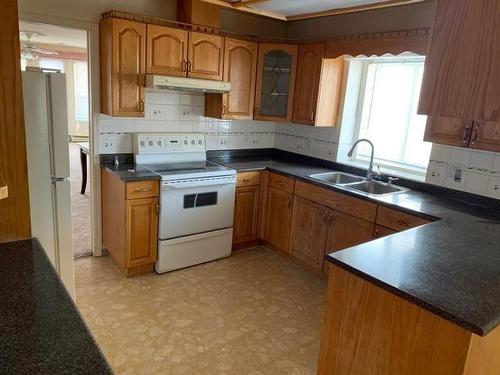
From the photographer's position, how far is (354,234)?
3078 millimetres

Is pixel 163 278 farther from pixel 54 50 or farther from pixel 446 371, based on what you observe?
pixel 54 50

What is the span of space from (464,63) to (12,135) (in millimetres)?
1532

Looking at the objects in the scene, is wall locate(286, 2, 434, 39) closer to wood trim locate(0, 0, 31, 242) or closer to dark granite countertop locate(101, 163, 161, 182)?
dark granite countertop locate(101, 163, 161, 182)

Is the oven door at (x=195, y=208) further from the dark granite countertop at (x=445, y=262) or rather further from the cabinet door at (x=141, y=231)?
the dark granite countertop at (x=445, y=262)

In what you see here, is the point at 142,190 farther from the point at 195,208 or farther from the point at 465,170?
the point at 465,170

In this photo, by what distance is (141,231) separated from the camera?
3.22 metres

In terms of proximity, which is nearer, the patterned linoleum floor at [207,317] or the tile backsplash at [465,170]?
the patterned linoleum floor at [207,317]

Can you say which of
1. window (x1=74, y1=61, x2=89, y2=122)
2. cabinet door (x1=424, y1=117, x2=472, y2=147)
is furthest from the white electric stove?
window (x1=74, y1=61, x2=89, y2=122)

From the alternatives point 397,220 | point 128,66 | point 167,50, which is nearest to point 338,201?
point 397,220

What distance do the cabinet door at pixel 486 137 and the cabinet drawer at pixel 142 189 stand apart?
2.31m

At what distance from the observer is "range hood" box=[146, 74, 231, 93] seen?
10.1 feet

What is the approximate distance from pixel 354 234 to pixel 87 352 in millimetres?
2452

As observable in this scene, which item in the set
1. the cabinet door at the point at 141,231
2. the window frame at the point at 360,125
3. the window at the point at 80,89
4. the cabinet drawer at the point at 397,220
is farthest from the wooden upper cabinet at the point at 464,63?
the window at the point at 80,89

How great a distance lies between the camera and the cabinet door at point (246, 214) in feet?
12.5
